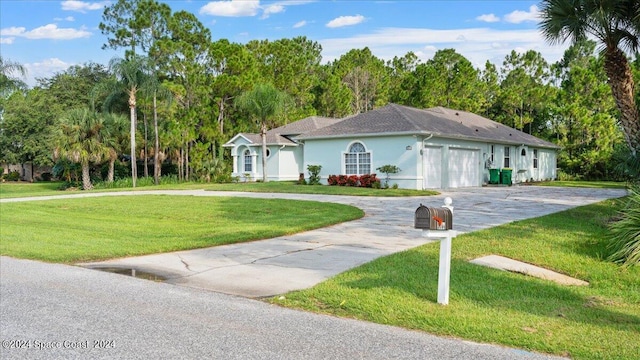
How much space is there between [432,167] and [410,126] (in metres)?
2.55

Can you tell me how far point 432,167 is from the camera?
26281 millimetres

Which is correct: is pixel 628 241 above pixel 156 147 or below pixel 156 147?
below

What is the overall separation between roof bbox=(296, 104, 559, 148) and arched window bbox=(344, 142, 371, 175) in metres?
0.86

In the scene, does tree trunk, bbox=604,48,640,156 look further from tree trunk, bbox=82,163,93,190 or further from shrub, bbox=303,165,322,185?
tree trunk, bbox=82,163,93,190

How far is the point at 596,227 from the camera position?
1127 cm

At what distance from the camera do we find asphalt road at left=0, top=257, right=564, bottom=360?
4.38m

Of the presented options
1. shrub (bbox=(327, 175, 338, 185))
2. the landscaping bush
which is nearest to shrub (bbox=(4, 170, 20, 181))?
the landscaping bush

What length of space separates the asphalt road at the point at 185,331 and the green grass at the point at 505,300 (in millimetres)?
282

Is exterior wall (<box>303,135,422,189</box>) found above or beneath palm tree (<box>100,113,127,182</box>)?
beneath

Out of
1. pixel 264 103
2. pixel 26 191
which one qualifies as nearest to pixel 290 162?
pixel 264 103

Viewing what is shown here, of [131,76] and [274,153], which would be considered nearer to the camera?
[131,76]

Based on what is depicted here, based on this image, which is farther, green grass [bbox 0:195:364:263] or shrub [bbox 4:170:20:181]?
shrub [bbox 4:170:20:181]

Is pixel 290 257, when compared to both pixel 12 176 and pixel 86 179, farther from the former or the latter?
pixel 12 176

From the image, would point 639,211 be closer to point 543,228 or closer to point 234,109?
point 543,228
